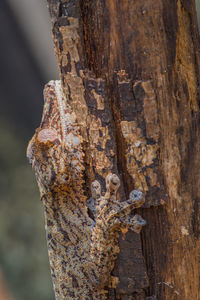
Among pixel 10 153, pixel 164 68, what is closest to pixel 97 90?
pixel 164 68

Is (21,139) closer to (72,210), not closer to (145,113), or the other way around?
(72,210)

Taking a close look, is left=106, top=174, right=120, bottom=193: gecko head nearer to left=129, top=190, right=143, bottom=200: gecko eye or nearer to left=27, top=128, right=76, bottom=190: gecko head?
left=129, top=190, right=143, bottom=200: gecko eye

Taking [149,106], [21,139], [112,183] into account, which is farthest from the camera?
[21,139]

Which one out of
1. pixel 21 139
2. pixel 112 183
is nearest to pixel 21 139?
pixel 21 139

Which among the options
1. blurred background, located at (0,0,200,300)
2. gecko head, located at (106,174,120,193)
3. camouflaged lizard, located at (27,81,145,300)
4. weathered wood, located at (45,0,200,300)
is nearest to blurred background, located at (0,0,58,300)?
blurred background, located at (0,0,200,300)

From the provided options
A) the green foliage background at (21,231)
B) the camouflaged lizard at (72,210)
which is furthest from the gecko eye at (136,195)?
the green foliage background at (21,231)

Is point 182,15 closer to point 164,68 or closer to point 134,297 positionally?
point 164,68
